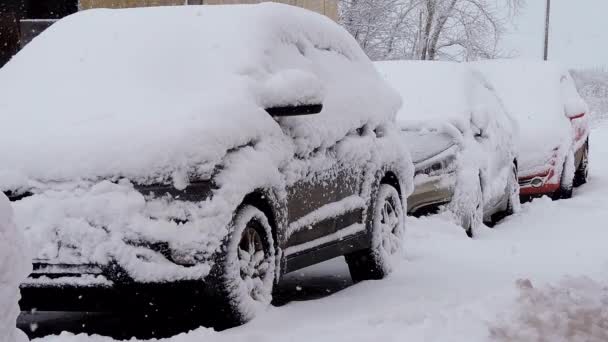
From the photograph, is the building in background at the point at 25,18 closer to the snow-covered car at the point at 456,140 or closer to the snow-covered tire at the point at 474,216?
the snow-covered car at the point at 456,140

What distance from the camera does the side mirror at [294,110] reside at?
5793 mm

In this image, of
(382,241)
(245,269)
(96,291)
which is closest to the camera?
(96,291)

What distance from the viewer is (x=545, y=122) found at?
13.2m

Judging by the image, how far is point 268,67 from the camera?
20.3ft

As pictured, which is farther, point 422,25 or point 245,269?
point 422,25

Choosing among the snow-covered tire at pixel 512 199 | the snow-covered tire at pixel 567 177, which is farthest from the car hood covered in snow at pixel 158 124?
the snow-covered tire at pixel 567 177

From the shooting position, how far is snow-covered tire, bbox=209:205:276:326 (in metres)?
5.18

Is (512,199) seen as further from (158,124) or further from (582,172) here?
(158,124)

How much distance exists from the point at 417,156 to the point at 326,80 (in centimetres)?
259

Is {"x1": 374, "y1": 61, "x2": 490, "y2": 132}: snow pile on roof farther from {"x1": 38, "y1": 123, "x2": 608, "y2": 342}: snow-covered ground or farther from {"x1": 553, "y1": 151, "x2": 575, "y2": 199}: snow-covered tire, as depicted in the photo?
{"x1": 553, "y1": 151, "x2": 575, "y2": 199}: snow-covered tire

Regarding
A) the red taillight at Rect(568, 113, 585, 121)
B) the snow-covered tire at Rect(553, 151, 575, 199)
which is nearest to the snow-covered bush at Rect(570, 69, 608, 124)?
the red taillight at Rect(568, 113, 585, 121)

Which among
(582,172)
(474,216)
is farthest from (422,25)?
(474,216)

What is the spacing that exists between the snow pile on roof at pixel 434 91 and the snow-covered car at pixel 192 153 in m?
2.41

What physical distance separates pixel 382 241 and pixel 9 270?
5.07 meters
